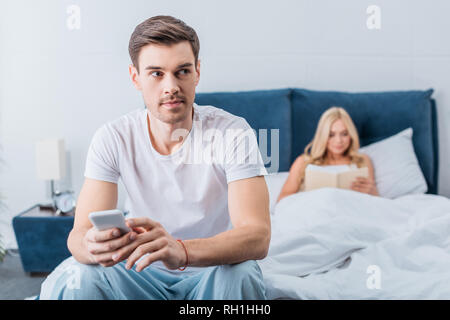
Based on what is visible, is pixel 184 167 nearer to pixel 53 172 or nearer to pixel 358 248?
pixel 53 172

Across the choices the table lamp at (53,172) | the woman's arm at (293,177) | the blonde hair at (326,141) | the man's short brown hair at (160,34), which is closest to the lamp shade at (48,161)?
the table lamp at (53,172)

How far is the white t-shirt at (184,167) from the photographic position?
2.59 ft

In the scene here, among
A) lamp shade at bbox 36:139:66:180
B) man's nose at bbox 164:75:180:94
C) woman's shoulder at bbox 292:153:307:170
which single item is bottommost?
woman's shoulder at bbox 292:153:307:170

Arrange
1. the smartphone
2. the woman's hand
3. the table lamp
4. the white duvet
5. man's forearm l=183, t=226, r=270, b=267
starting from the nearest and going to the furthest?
the smartphone, man's forearm l=183, t=226, r=270, b=267, the table lamp, the white duvet, the woman's hand

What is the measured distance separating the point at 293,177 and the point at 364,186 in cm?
45

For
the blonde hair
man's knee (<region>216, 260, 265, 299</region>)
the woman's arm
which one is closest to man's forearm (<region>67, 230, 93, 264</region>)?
man's knee (<region>216, 260, 265, 299</region>)

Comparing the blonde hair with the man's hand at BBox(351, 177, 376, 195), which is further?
the man's hand at BBox(351, 177, 376, 195)

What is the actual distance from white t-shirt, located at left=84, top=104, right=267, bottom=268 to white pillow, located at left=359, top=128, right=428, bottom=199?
0.54m

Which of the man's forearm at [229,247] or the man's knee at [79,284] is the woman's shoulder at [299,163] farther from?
the man's knee at [79,284]

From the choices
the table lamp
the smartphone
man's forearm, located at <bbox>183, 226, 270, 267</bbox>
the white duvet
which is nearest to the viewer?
the smartphone

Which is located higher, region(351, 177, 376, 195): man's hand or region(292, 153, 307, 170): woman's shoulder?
region(292, 153, 307, 170): woman's shoulder

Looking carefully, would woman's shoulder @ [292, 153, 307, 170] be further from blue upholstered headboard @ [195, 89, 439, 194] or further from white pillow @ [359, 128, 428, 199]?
white pillow @ [359, 128, 428, 199]

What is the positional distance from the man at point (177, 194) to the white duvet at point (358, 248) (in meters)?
0.26

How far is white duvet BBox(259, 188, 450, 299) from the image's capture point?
39.1 inches
